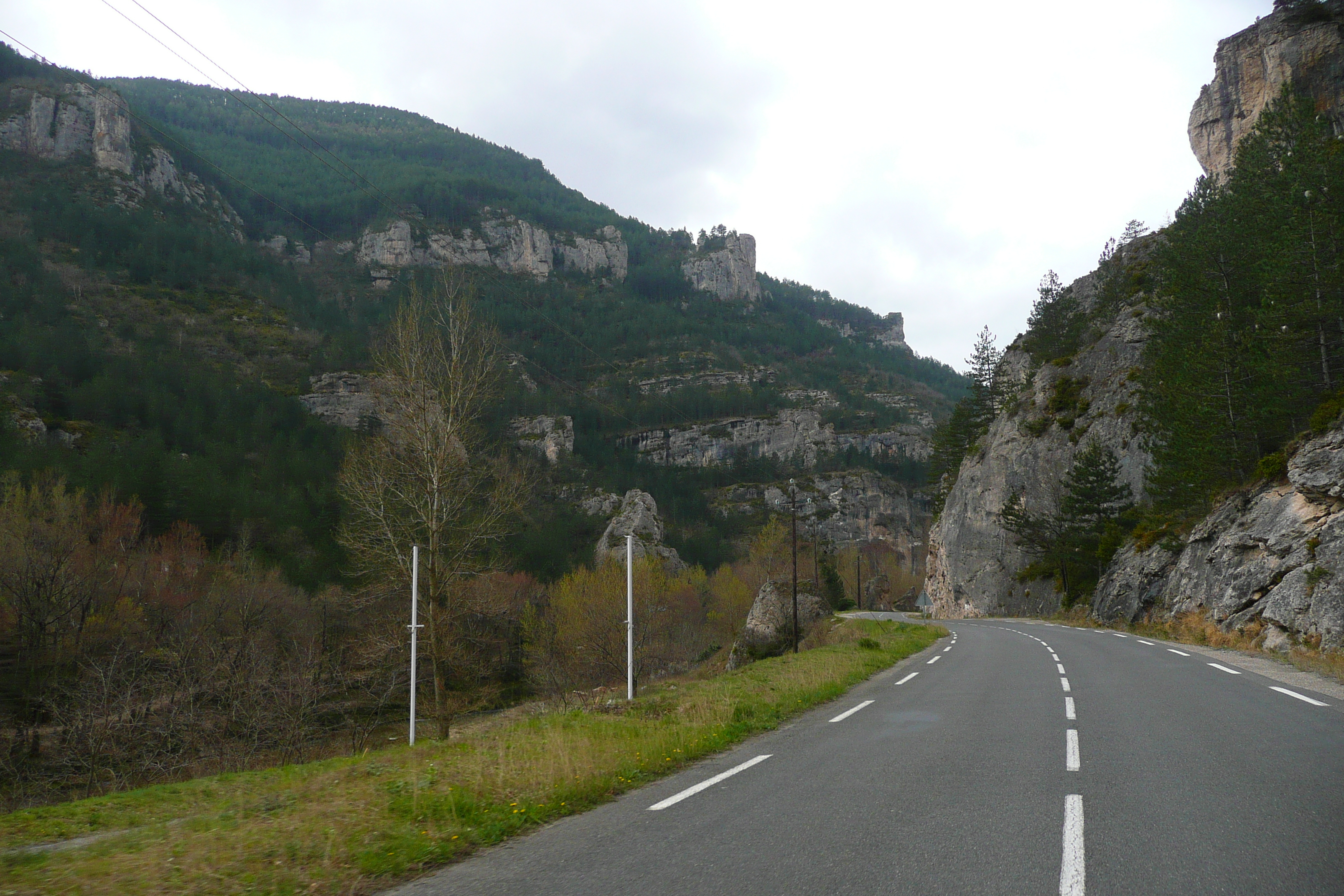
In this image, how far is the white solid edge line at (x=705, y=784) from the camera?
688cm

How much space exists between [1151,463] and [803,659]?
123 ft

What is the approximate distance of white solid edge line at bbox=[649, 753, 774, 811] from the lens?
22.6 ft

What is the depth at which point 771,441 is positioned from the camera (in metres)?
162

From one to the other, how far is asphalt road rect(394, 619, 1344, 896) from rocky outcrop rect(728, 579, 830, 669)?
30277mm

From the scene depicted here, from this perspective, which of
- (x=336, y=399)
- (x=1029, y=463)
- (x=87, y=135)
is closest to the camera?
(x=1029, y=463)

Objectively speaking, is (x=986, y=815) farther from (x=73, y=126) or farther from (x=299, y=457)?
(x=73, y=126)

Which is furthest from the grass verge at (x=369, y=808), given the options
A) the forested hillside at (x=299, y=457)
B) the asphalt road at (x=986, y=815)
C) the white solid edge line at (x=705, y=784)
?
the forested hillside at (x=299, y=457)

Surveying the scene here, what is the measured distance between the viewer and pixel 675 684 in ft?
65.1

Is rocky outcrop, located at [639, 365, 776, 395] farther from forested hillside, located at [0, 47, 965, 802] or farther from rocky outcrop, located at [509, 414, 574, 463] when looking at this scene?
rocky outcrop, located at [509, 414, 574, 463]

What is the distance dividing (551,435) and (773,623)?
278ft

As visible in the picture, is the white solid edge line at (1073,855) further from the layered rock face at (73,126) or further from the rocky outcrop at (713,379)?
the layered rock face at (73,126)

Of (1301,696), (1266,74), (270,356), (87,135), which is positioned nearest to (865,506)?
(1266,74)

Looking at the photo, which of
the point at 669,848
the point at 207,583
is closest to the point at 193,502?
the point at 207,583

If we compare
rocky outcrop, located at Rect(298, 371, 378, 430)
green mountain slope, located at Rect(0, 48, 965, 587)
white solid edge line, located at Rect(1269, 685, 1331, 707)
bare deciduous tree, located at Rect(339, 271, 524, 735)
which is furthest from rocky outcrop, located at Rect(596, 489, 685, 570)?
white solid edge line, located at Rect(1269, 685, 1331, 707)
